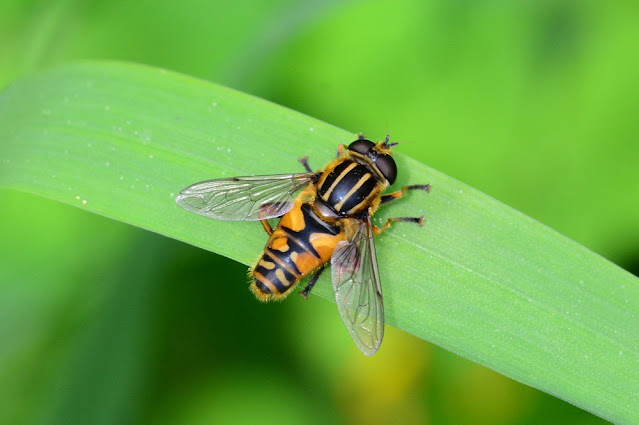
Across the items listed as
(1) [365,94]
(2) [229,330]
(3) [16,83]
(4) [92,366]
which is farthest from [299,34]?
(4) [92,366]

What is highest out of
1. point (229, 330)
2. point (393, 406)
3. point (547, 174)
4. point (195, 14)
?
point (195, 14)

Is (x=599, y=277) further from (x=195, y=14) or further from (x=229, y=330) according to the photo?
(x=195, y=14)

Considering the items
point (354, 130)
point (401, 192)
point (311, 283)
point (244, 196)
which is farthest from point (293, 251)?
point (354, 130)

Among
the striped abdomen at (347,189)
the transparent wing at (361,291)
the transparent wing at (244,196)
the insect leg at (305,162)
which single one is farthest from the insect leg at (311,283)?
the insect leg at (305,162)

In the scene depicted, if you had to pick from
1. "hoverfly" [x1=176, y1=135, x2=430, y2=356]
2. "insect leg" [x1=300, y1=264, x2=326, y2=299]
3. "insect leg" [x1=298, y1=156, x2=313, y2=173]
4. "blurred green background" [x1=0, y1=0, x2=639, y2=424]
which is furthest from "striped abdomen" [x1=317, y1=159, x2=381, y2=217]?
"blurred green background" [x1=0, y1=0, x2=639, y2=424]

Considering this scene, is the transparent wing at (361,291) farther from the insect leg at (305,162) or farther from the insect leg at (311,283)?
the insect leg at (305,162)

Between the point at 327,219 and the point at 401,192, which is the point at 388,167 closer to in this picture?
the point at 401,192

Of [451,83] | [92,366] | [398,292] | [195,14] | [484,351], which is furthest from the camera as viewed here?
[195,14]

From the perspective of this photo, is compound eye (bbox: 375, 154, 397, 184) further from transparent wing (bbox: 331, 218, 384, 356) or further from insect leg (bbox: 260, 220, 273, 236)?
insect leg (bbox: 260, 220, 273, 236)
